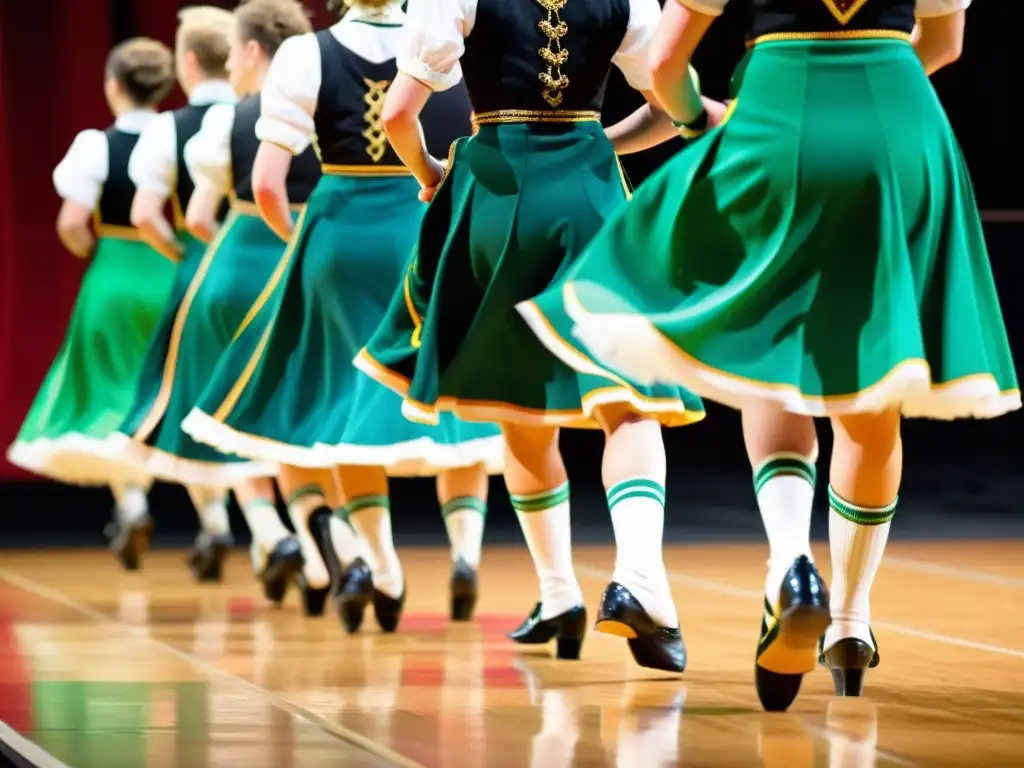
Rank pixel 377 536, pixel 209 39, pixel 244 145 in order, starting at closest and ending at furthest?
pixel 377 536
pixel 244 145
pixel 209 39

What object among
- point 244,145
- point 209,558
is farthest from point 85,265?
point 244,145

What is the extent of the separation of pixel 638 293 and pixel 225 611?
216 cm

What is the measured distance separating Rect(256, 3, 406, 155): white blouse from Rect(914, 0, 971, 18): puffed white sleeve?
58.8 inches

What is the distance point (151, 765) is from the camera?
2.65 m

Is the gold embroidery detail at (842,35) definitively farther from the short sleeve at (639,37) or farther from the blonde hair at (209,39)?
the blonde hair at (209,39)

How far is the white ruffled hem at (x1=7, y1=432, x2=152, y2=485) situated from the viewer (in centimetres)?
615

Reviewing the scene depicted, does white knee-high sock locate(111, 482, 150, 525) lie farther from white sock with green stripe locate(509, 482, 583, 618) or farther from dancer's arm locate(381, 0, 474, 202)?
dancer's arm locate(381, 0, 474, 202)

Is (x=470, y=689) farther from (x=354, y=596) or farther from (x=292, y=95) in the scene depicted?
(x=292, y=95)

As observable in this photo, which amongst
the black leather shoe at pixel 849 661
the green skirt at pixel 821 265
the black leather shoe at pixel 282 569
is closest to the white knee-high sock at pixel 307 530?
the black leather shoe at pixel 282 569

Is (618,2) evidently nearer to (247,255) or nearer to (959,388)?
(959,388)

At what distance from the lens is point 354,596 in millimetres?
4289

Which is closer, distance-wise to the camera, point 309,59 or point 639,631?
point 639,631

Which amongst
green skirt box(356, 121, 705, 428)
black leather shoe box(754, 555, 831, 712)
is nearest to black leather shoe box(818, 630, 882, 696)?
black leather shoe box(754, 555, 831, 712)

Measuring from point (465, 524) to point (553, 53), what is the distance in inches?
47.2
